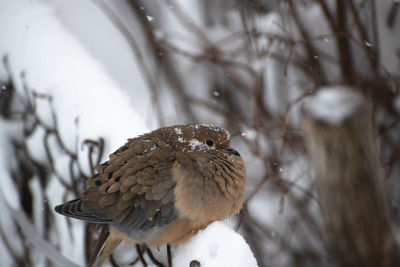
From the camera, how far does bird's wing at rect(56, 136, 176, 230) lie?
1713 millimetres

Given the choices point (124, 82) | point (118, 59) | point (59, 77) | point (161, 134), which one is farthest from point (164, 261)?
point (118, 59)

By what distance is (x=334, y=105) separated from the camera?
80 cm

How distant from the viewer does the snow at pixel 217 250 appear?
1.19 m

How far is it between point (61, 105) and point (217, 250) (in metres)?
1.10

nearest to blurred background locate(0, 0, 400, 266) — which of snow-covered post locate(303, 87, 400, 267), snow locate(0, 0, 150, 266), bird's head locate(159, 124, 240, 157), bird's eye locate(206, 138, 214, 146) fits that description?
snow locate(0, 0, 150, 266)

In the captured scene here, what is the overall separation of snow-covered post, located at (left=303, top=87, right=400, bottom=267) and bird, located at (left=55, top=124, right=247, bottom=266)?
3.31 feet

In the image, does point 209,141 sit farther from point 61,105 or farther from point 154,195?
point 61,105

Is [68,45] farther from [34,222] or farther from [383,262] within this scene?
[383,262]

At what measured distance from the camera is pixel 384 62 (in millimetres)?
3428

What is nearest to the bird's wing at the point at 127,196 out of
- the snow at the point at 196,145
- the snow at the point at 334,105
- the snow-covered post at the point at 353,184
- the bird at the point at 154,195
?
the bird at the point at 154,195

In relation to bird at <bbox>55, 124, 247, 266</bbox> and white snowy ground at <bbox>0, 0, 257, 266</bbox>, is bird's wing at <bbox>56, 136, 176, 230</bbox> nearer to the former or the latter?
bird at <bbox>55, 124, 247, 266</bbox>

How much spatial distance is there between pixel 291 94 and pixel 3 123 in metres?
2.60

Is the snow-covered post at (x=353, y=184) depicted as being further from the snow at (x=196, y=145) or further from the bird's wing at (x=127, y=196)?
the snow at (x=196, y=145)

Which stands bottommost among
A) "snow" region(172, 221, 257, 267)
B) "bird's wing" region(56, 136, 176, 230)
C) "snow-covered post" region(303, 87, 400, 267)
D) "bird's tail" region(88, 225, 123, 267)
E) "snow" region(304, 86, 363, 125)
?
"bird's tail" region(88, 225, 123, 267)
